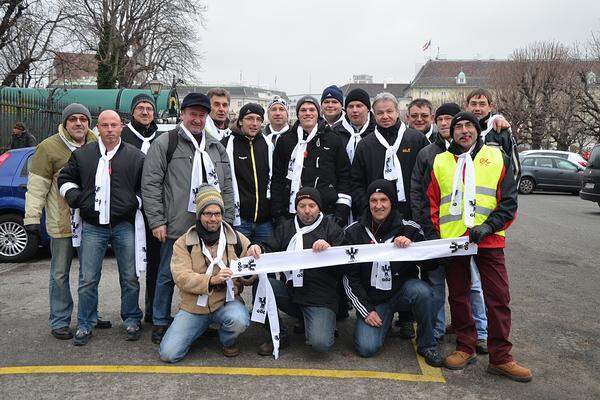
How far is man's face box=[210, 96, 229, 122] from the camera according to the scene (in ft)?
17.7

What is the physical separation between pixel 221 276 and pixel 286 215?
1.11 metres

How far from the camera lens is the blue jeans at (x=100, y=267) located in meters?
4.71

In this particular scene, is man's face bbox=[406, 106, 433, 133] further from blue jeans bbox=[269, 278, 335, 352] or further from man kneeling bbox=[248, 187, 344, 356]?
blue jeans bbox=[269, 278, 335, 352]

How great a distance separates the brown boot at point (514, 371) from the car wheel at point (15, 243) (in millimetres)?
6745

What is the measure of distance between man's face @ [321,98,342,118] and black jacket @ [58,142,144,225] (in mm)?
2028

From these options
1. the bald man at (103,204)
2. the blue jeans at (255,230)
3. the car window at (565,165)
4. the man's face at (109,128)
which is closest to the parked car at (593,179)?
the car window at (565,165)

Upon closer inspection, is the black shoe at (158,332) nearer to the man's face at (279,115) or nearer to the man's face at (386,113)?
the man's face at (279,115)

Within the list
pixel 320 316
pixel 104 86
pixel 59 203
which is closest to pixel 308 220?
pixel 320 316

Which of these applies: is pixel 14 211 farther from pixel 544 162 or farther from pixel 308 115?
pixel 544 162

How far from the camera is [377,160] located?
16.2 feet

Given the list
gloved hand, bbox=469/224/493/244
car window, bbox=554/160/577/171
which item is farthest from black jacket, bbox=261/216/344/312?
car window, bbox=554/160/577/171

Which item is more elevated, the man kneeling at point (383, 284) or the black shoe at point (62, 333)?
the man kneeling at point (383, 284)

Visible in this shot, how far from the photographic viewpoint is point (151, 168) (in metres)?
4.65

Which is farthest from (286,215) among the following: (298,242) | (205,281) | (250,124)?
(205,281)
